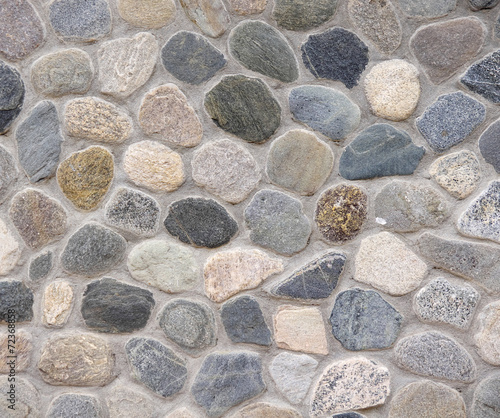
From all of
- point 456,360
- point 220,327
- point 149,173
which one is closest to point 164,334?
point 220,327

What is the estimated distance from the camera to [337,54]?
141 centimetres

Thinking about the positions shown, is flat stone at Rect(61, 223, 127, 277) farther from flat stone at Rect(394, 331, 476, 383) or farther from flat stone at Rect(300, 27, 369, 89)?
flat stone at Rect(394, 331, 476, 383)

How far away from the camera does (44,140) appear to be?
1.41 meters

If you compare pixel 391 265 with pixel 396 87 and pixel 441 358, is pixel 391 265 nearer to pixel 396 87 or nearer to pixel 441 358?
pixel 441 358

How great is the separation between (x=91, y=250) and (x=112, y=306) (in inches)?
7.2

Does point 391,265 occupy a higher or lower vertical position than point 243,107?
lower

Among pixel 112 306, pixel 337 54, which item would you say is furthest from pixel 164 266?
pixel 337 54

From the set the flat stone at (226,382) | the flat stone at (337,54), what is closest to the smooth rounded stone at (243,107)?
the flat stone at (337,54)

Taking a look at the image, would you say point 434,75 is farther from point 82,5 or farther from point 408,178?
point 82,5

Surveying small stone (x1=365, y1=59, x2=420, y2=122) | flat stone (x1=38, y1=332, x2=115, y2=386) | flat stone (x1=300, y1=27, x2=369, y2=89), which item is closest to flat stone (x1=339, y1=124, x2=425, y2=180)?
small stone (x1=365, y1=59, x2=420, y2=122)

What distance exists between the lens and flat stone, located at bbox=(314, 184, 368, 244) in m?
1.42

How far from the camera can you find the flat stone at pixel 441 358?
1.39 m

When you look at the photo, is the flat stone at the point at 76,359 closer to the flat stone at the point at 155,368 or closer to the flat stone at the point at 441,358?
the flat stone at the point at 155,368

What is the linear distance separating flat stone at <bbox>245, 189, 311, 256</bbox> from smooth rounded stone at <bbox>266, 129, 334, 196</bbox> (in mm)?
65
